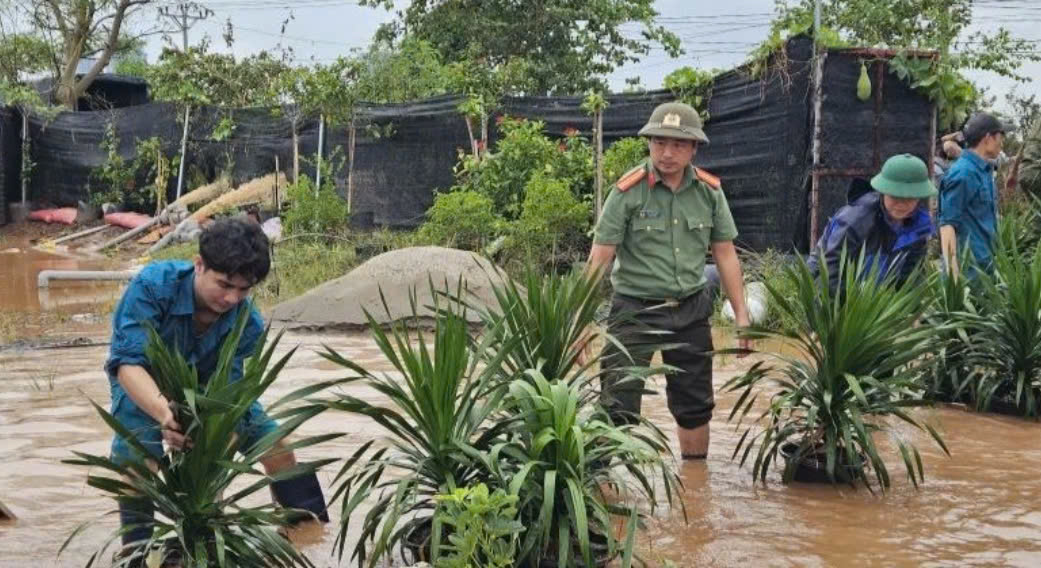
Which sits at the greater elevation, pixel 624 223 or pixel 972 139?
pixel 972 139

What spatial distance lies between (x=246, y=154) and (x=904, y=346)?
638 inches

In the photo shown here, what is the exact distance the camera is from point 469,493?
11.4 ft

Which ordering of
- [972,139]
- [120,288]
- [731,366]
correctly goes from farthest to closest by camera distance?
[120,288] → [731,366] → [972,139]

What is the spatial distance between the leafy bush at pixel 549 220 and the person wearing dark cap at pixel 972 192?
5.46 metres

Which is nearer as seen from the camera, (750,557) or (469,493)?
(469,493)

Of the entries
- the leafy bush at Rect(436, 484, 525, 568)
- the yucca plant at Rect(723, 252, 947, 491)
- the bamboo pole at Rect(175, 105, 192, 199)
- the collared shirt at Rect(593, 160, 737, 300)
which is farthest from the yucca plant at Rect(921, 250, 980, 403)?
the bamboo pole at Rect(175, 105, 192, 199)

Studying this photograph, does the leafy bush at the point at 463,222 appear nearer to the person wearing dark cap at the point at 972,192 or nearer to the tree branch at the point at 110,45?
the person wearing dark cap at the point at 972,192

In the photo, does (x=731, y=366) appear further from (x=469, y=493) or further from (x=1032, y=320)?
(x=469, y=493)

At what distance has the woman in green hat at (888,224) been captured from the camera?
5672 mm

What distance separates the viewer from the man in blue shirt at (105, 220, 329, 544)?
141 inches

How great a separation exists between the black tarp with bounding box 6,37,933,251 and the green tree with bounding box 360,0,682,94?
577cm

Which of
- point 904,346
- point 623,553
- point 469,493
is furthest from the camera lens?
point 904,346

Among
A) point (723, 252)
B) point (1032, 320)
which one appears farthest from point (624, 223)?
point (1032, 320)

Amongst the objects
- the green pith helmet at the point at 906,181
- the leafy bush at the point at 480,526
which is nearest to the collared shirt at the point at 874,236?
the green pith helmet at the point at 906,181
